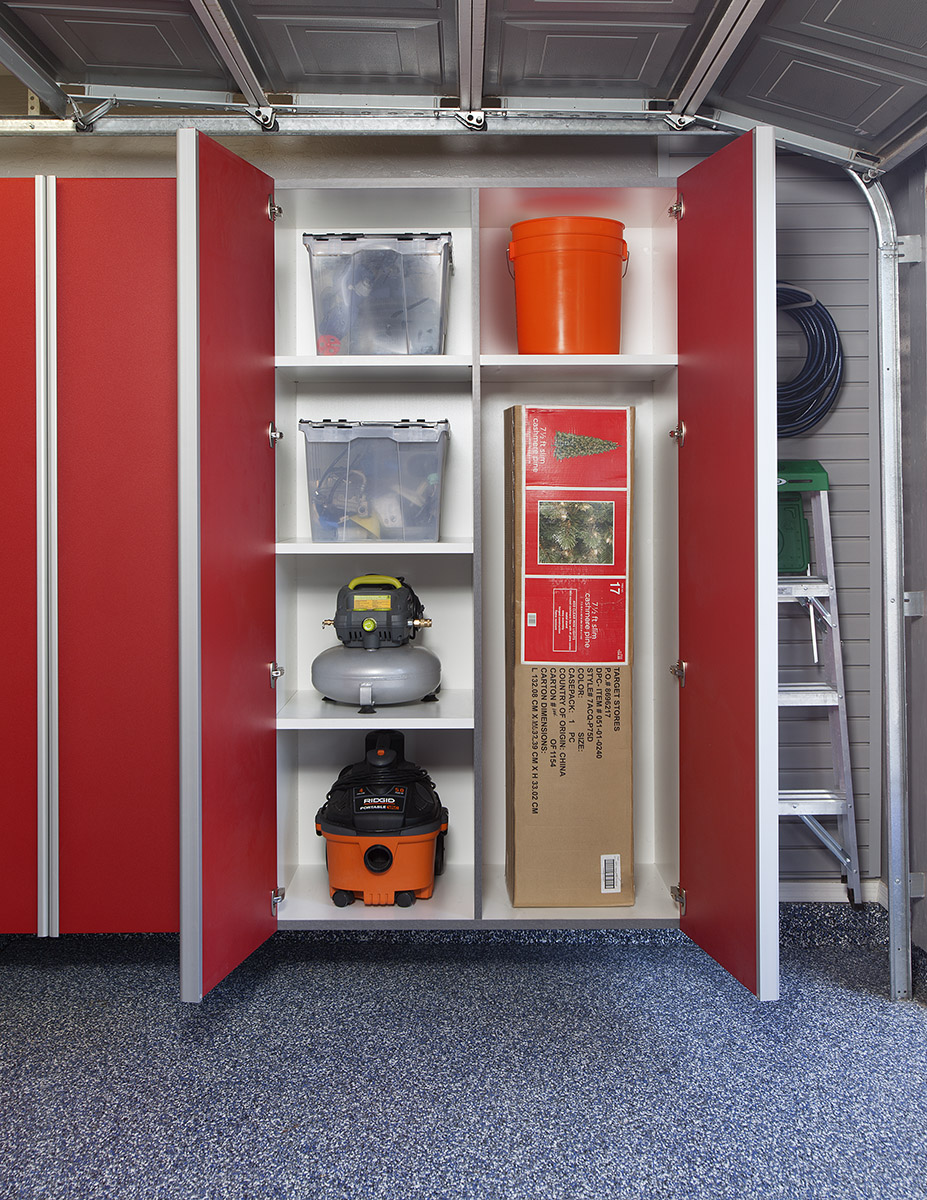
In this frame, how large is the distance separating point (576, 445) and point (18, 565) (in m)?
1.57

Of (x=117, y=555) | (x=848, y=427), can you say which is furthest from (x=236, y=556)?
(x=848, y=427)

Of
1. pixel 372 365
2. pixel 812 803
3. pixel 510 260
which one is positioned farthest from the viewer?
pixel 812 803

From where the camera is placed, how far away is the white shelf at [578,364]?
2387 millimetres

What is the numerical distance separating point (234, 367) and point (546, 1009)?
6.31 ft

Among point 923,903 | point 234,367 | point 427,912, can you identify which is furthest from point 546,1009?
point 234,367

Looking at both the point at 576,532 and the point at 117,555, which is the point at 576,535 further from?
the point at 117,555

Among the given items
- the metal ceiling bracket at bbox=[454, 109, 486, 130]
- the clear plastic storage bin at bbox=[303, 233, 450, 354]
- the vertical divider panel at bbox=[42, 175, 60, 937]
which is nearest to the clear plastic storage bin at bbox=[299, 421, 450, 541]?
the clear plastic storage bin at bbox=[303, 233, 450, 354]

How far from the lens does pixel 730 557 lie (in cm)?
206

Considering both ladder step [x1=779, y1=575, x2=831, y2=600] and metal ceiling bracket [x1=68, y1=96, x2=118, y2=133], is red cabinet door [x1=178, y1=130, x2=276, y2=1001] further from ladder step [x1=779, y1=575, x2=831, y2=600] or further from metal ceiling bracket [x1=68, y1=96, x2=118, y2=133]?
ladder step [x1=779, y1=575, x2=831, y2=600]

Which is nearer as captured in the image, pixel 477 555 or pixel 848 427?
pixel 477 555

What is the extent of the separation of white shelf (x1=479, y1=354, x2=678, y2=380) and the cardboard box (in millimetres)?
Result: 133

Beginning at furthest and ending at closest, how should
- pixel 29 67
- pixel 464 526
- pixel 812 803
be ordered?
1. pixel 464 526
2. pixel 812 803
3. pixel 29 67

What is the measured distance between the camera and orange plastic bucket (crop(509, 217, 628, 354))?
2.37 meters

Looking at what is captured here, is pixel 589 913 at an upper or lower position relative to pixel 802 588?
lower
